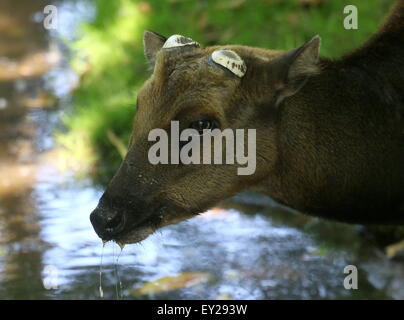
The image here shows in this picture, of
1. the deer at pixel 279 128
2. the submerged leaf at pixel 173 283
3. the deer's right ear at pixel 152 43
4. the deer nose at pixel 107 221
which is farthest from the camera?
the submerged leaf at pixel 173 283

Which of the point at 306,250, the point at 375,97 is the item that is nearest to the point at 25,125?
the point at 306,250

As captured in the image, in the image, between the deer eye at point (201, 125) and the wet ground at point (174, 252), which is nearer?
the deer eye at point (201, 125)

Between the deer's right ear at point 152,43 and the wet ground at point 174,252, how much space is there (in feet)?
5.57

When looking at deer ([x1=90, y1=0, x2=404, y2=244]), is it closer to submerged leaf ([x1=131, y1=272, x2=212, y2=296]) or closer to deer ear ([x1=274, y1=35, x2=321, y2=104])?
deer ear ([x1=274, y1=35, x2=321, y2=104])

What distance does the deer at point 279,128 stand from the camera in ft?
14.5

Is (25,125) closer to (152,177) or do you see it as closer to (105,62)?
(105,62)

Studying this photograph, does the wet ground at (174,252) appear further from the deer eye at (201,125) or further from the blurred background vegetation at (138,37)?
the deer eye at (201,125)

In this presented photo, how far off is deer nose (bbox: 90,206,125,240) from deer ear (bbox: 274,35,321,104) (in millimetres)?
1134

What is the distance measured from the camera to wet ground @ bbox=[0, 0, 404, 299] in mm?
6411

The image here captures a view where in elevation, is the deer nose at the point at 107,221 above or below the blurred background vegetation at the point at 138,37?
below

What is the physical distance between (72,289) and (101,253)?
65 cm

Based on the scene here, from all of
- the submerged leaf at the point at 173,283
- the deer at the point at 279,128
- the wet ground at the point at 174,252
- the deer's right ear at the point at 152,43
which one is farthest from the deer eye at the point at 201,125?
the submerged leaf at the point at 173,283

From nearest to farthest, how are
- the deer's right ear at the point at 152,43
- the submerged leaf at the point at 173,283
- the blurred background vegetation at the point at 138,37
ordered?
the deer's right ear at the point at 152,43 → the submerged leaf at the point at 173,283 → the blurred background vegetation at the point at 138,37

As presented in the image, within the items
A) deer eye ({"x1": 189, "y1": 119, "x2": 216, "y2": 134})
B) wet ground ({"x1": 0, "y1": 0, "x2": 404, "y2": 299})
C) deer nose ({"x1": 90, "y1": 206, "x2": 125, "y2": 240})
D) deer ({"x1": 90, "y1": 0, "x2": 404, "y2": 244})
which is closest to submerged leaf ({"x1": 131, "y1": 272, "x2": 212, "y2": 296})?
wet ground ({"x1": 0, "y1": 0, "x2": 404, "y2": 299})
